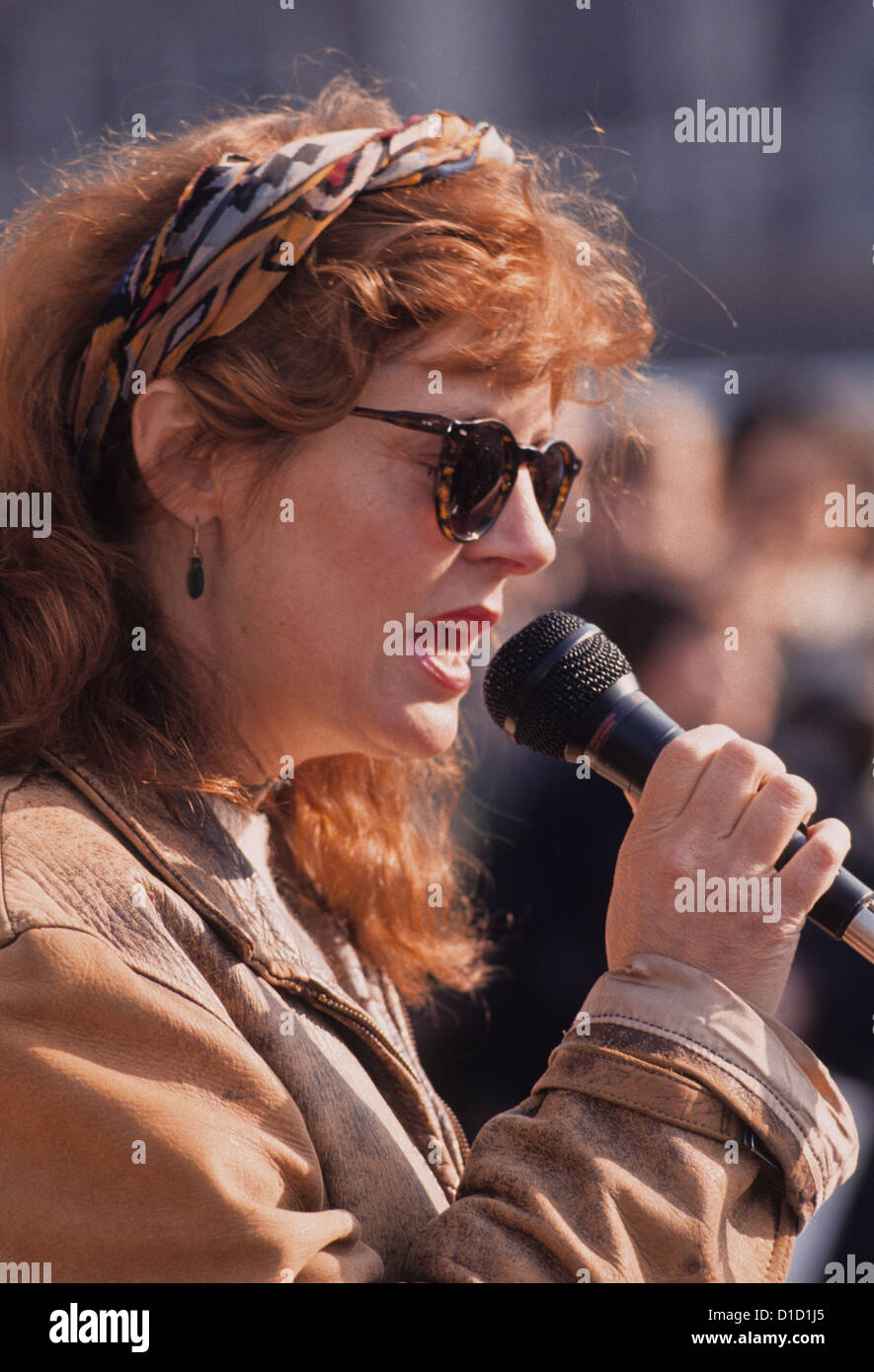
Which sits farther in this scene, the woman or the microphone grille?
the microphone grille

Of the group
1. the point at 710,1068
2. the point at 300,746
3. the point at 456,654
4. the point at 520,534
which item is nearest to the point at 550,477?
the point at 520,534

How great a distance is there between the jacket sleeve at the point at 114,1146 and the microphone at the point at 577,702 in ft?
2.19

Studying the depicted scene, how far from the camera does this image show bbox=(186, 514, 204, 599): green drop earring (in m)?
1.70

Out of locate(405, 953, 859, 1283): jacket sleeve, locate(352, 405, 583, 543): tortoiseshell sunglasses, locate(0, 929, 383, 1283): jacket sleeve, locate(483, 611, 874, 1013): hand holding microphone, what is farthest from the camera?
locate(352, 405, 583, 543): tortoiseshell sunglasses

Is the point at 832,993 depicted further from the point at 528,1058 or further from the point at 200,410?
the point at 200,410

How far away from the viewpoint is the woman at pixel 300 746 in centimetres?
125

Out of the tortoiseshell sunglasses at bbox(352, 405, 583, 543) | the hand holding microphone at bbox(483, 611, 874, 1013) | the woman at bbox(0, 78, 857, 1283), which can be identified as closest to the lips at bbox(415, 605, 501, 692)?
the woman at bbox(0, 78, 857, 1283)

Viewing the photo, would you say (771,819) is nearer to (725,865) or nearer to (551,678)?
(725,865)

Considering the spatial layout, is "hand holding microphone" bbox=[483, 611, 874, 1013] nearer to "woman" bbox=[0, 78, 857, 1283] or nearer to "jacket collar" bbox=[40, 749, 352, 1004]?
"woman" bbox=[0, 78, 857, 1283]

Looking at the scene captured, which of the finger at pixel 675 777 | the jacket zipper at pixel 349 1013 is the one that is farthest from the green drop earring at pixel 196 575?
the finger at pixel 675 777

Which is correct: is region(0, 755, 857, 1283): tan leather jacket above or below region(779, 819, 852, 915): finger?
below

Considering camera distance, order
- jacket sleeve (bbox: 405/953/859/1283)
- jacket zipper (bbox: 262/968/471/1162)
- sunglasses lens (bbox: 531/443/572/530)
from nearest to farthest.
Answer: jacket sleeve (bbox: 405/953/859/1283) → jacket zipper (bbox: 262/968/471/1162) → sunglasses lens (bbox: 531/443/572/530)

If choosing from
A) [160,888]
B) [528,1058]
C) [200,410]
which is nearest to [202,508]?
[200,410]

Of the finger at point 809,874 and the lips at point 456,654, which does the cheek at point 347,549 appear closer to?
the lips at point 456,654
